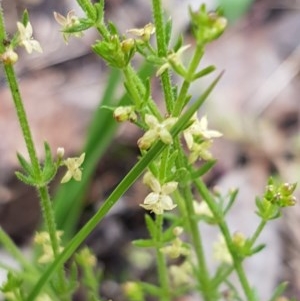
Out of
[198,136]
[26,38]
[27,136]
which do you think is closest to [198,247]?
[198,136]

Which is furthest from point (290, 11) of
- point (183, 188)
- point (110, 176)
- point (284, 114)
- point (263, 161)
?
point (183, 188)

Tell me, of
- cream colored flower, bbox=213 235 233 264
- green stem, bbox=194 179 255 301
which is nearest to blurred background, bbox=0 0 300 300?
cream colored flower, bbox=213 235 233 264

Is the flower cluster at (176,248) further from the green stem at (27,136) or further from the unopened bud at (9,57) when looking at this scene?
the unopened bud at (9,57)

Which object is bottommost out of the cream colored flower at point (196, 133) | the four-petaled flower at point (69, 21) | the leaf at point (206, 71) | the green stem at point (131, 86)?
the cream colored flower at point (196, 133)

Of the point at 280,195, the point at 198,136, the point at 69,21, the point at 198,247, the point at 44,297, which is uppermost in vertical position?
the point at 69,21

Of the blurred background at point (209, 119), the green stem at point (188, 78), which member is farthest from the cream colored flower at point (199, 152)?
the blurred background at point (209, 119)

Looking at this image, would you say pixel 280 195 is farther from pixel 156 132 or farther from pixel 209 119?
pixel 209 119

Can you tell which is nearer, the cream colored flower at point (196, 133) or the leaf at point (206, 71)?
the leaf at point (206, 71)

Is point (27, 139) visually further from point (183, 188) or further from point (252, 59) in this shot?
point (252, 59)
